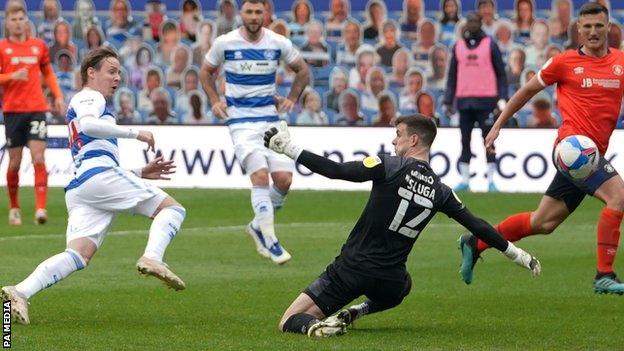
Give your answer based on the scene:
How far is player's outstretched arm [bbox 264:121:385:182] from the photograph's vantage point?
341 inches

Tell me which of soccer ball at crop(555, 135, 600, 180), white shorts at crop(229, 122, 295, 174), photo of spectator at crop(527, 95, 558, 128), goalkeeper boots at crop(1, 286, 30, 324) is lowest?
photo of spectator at crop(527, 95, 558, 128)

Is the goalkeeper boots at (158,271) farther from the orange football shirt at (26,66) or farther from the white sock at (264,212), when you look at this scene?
the orange football shirt at (26,66)

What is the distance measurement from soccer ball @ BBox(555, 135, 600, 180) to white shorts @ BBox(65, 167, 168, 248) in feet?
10.0

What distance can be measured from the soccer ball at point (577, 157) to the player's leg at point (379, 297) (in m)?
2.11

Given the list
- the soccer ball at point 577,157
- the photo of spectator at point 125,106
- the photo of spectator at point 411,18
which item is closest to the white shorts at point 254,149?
the soccer ball at point 577,157

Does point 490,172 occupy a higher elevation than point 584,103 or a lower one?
lower

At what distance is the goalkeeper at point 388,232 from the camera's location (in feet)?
29.9

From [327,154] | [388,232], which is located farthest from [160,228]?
[327,154]

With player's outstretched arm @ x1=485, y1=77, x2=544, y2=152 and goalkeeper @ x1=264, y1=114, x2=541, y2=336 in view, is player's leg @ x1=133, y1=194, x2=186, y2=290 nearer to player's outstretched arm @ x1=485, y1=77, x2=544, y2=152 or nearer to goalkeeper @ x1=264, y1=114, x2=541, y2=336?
goalkeeper @ x1=264, y1=114, x2=541, y2=336

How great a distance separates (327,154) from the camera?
22.4 m

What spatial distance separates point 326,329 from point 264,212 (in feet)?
15.6

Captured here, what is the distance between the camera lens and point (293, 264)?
13445 mm

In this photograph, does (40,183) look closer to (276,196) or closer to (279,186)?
(276,196)

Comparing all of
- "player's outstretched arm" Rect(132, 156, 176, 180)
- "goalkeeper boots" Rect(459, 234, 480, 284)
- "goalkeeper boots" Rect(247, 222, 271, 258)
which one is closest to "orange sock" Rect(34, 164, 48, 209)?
"goalkeeper boots" Rect(247, 222, 271, 258)
